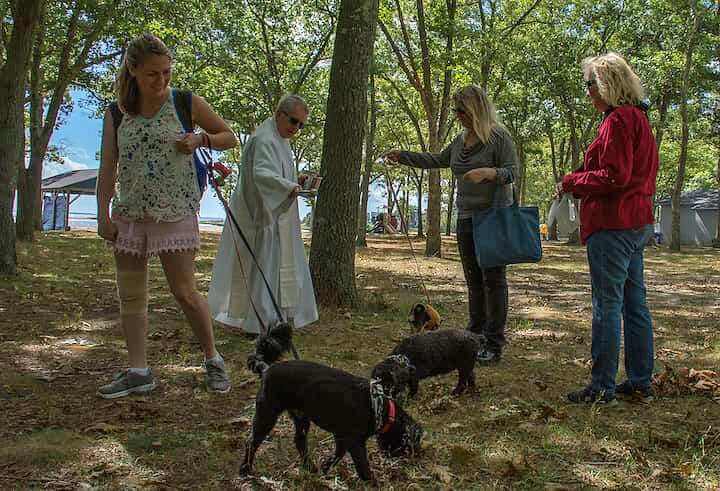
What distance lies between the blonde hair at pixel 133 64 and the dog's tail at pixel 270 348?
1.63 m

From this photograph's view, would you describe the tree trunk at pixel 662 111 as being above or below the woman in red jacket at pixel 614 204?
above

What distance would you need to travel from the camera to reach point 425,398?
3900mm

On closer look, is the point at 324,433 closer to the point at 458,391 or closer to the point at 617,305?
the point at 458,391

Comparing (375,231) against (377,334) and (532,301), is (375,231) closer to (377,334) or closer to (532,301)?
(532,301)

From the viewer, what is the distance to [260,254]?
16.9 ft

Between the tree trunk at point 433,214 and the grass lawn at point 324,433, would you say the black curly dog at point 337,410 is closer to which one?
the grass lawn at point 324,433

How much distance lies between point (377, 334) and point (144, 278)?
8.47 feet

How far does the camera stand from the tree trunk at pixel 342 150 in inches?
260

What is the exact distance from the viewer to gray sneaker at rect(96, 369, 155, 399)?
377cm

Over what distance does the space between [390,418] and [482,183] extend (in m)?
2.50

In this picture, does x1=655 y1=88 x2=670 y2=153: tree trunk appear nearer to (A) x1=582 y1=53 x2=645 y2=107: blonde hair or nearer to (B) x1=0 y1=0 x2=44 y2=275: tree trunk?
(B) x1=0 y1=0 x2=44 y2=275: tree trunk

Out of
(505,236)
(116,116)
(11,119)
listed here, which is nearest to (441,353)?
(505,236)

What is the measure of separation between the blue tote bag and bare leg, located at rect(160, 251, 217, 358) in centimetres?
193

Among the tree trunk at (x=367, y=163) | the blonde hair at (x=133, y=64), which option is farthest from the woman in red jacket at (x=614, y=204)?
the tree trunk at (x=367, y=163)
